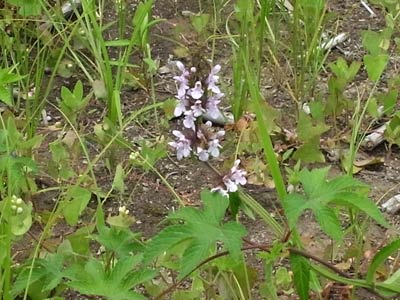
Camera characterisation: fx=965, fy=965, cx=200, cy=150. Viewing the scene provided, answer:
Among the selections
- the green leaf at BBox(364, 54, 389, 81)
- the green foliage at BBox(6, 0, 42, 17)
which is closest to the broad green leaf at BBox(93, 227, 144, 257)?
the green leaf at BBox(364, 54, 389, 81)

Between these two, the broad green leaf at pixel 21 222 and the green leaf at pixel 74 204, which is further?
the green leaf at pixel 74 204

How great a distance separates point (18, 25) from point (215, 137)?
Result: 1014 millimetres

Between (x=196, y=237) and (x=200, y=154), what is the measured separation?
0.17m

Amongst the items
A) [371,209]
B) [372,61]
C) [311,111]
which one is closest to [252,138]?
[311,111]

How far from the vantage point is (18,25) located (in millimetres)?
2473

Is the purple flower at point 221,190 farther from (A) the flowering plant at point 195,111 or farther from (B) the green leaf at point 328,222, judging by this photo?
(B) the green leaf at point 328,222

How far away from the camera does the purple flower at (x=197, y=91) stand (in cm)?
160

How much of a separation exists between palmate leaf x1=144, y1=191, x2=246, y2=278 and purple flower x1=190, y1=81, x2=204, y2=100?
7.4 inches

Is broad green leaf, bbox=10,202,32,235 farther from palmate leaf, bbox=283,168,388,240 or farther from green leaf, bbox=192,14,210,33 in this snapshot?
green leaf, bbox=192,14,210,33

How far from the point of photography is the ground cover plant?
5.31 ft

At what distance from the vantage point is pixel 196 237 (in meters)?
1.52

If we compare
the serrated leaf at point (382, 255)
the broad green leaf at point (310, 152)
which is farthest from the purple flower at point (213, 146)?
the broad green leaf at point (310, 152)

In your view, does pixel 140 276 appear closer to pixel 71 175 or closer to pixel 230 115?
pixel 71 175

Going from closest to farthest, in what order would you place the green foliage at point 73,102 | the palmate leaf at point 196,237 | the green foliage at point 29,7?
1. the palmate leaf at point 196,237
2. the green foliage at point 73,102
3. the green foliage at point 29,7
